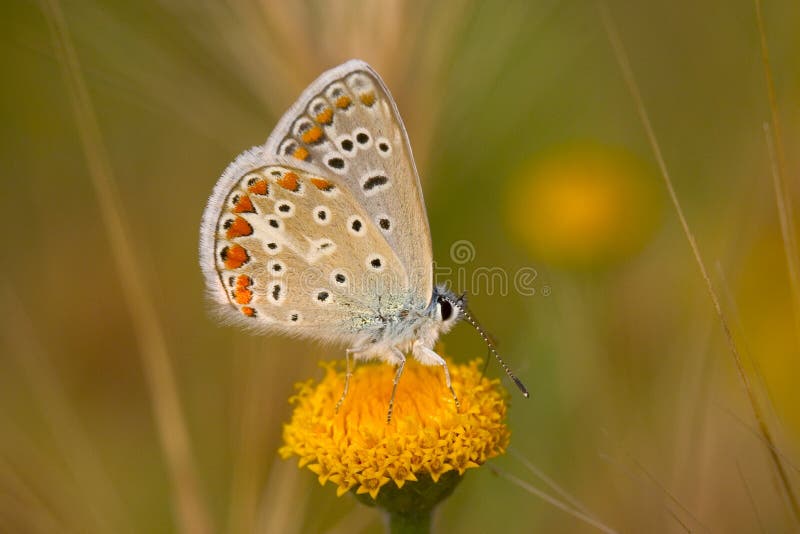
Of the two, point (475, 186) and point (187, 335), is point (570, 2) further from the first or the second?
point (187, 335)

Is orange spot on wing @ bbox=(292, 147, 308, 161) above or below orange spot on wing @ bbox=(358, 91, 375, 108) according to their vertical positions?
below

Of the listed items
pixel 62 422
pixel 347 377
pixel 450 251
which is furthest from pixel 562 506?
pixel 62 422

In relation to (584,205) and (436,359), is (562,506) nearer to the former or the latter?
(436,359)

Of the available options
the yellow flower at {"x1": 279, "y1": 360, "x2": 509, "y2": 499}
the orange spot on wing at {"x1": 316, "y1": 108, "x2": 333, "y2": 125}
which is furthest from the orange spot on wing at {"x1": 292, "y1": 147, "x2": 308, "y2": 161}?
the yellow flower at {"x1": 279, "y1": 360, "x2": 509, "y2": 499}

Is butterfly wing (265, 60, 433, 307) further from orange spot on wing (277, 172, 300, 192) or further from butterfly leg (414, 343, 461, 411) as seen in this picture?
butterfly leg (414, 343, 461, 411)

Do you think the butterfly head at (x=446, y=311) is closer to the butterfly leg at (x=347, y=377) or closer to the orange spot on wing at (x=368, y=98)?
the butterfly leg at (x=347, y=377)

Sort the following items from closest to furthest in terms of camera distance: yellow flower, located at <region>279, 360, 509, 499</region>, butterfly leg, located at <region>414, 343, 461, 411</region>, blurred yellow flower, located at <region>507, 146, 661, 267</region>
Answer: yellow flower, located at <region>279, 360, 509, 499</region>
butterfly leg, located at <region>414, 343, 461, 411</region>
blurred yellow flower, located at <region>507, 146, 661, 267</region>

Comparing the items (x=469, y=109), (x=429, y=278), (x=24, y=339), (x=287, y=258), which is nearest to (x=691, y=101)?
(x=469, y=109)

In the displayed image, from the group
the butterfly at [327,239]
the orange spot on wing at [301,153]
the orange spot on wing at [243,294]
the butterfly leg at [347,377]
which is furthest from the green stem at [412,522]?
the orange spot on wing at [301,153]
